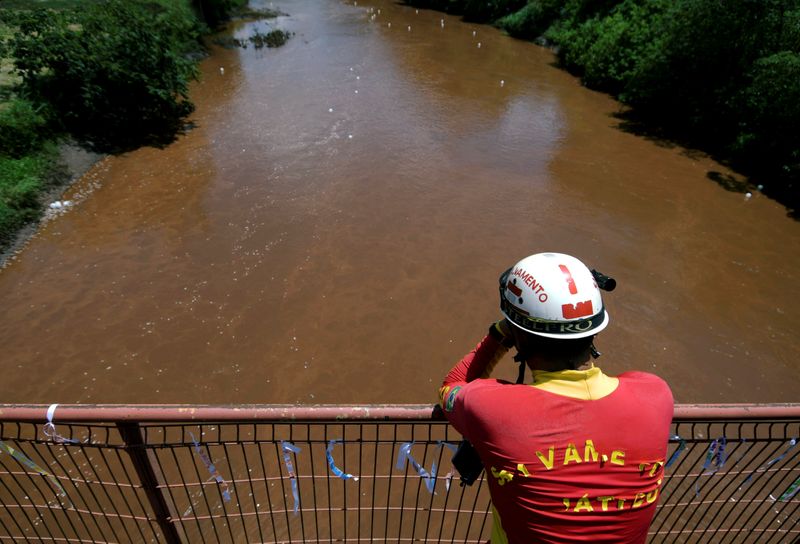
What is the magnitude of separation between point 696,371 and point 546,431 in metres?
6.45

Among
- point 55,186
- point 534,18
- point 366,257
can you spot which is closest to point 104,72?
point 55,186

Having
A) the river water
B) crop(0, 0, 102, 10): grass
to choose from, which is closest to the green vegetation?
the river water

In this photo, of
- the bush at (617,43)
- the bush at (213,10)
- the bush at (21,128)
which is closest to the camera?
the bush at (21,128)

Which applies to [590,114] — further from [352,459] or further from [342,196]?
[352,459]

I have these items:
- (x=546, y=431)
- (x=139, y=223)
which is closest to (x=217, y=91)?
(x=139, y=223)

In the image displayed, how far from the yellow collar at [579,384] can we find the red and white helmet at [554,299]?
0.15 meters

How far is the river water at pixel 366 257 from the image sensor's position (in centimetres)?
668

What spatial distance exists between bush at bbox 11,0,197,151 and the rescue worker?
12.1 m

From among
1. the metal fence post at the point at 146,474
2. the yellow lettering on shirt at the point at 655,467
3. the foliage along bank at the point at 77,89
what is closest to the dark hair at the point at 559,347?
the yellow lettering on shirt at the point at 655,467

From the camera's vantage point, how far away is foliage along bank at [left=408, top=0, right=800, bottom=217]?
1079 centimetres

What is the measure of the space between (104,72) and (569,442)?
42.6 ft

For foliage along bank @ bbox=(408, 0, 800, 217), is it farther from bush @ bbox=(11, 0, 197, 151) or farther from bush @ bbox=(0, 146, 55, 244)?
bush @ bbox=(0, 146, 55, 244)

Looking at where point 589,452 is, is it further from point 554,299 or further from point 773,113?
point 773,113

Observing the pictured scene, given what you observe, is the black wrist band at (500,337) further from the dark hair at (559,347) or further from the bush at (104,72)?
the bush at (104,72)
